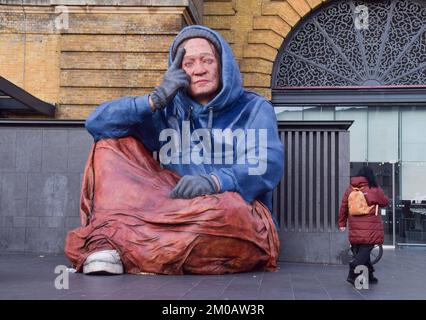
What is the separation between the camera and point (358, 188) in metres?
8.30

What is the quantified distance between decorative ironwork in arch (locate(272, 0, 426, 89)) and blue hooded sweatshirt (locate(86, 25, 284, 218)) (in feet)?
27.7

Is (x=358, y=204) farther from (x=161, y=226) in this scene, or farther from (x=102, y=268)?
(x=102, y=268)

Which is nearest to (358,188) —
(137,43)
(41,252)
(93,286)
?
(93,286)

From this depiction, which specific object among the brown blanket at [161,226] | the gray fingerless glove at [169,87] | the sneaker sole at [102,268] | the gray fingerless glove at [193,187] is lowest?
the sneaker sole at [102,268]

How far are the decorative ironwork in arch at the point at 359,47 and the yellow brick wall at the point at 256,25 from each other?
454 millimetres

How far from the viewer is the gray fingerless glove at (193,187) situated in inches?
330

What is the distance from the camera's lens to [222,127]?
934 cm

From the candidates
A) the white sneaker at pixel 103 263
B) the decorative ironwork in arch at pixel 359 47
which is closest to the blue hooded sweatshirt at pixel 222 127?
the white sneaker at pixel 103 263

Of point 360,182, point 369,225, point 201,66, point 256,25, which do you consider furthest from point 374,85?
point 369,225

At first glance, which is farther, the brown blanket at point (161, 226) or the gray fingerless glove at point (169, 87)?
the gray fingerless glove at point (169, 87)

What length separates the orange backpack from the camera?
805 cm

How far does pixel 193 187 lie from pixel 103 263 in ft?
5.06

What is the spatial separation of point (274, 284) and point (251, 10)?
11326mm

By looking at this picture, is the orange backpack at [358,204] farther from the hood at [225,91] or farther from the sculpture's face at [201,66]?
the sculpture's face at [201,66]
